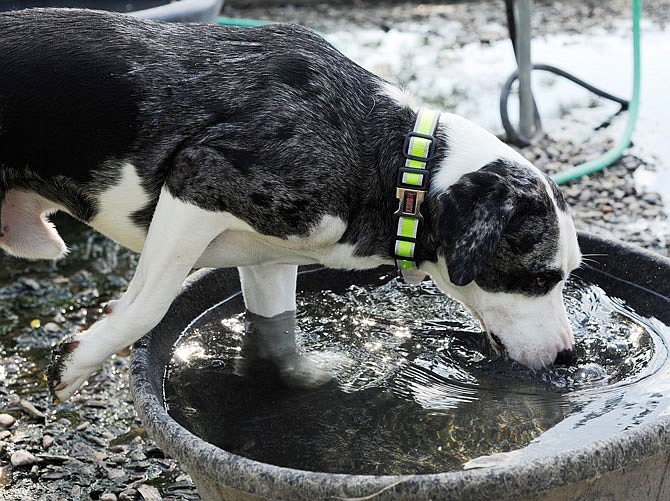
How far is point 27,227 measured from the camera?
3.17 m

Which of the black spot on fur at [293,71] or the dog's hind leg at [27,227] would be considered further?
the dog's hind leg at [27,227]

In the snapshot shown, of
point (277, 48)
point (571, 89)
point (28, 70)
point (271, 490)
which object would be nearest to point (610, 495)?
point (271, 490)

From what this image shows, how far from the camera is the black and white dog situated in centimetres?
273

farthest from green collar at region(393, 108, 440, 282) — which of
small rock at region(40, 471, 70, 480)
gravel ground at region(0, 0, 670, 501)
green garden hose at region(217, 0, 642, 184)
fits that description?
green garden hose at region(217, 0, 642, 184)

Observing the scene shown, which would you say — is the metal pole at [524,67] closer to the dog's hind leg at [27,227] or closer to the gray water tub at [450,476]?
the dog's hind leg at [27,227]

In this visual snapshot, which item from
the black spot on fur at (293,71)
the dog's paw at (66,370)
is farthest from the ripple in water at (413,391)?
the black spot on fur at (293,71)

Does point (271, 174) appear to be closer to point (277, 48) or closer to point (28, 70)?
point (277, 48)

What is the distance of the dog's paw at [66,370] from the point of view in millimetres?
2832

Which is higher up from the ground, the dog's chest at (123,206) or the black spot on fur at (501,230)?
the black spot on fur at (501,230)

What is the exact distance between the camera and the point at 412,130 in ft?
9.43

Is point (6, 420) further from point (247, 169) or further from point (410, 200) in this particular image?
point (410, 200)

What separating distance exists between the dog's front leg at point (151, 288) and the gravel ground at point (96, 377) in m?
0.51

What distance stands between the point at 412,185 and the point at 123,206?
0.88 meters

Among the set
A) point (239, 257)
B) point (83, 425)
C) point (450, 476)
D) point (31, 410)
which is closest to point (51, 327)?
point (31, 410)
